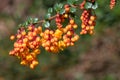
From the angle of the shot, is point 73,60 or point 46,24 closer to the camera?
point 46,24

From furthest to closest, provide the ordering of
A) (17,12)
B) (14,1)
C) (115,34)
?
(14,1) → (17,12) → (115,34)

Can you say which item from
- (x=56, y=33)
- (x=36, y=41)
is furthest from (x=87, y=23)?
(x=36, y=41)

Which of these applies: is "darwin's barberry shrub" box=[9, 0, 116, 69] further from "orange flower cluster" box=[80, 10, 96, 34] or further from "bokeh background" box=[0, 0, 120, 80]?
"bokeh background" box=[0, 0, 120, 80]

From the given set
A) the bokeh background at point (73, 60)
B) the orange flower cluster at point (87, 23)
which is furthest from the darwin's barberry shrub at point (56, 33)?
the bokeh background at point (73, 60)

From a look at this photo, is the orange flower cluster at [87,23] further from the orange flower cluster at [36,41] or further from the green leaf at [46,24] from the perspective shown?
the green leaf at [46,24]

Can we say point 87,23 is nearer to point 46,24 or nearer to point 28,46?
point 46,24

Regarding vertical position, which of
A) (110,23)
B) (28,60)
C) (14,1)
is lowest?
(28,60)

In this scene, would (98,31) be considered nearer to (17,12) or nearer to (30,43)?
(17,12)

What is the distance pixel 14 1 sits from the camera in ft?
23.6

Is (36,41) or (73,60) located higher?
(73,60)

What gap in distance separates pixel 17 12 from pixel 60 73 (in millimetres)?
1734

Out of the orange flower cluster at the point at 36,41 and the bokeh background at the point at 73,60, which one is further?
the bokeh background at the point at 73,60

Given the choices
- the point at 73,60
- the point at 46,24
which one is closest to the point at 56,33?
the point at 46,24

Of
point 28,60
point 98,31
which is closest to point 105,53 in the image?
point 98,31
